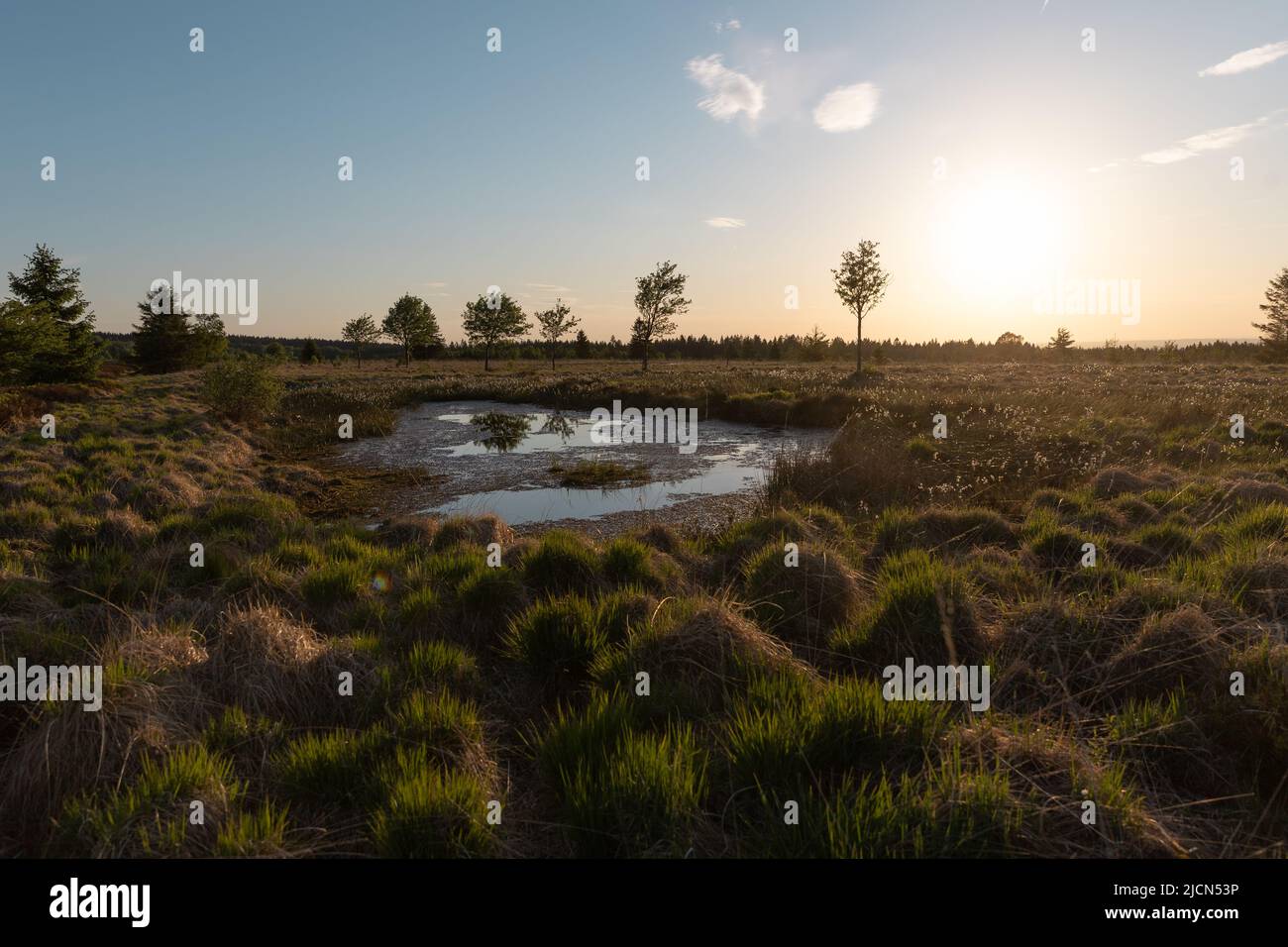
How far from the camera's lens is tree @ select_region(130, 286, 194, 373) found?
5769 cm

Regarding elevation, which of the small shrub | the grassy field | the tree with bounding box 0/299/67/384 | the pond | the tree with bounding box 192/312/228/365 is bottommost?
the grassy field

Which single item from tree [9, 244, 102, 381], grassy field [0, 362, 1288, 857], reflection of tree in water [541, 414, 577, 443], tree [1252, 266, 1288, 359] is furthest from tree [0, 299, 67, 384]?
tree [1252, 266, 1288, 359]

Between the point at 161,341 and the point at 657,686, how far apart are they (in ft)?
236

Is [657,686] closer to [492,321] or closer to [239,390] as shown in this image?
[239,390]

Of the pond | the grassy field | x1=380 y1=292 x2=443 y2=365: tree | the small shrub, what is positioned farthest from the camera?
x1=380 y1=292 x2=443 y2=365: tree

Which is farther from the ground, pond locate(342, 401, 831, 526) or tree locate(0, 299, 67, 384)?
tree locate(0, 299, 67, 384)

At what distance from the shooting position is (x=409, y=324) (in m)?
80.5

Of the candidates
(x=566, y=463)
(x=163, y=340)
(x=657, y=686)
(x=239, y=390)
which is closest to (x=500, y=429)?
(x=566, y=463)

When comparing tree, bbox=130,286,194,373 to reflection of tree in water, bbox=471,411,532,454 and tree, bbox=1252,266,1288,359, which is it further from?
tree, bbox=1252,266,1288,359

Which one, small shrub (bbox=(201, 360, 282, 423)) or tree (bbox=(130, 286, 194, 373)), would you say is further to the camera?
tree (bbox=(130, 286, 194, 373))

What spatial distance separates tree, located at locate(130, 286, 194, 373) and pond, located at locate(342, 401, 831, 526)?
44506 mm

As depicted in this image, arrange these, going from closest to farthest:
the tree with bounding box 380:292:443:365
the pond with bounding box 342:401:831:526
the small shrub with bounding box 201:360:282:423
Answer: the pond with bounding box 342:401:831:526 < the small shrub with bounding box 201:360:282:423 < the tree with bounding box 380:292:443:365
